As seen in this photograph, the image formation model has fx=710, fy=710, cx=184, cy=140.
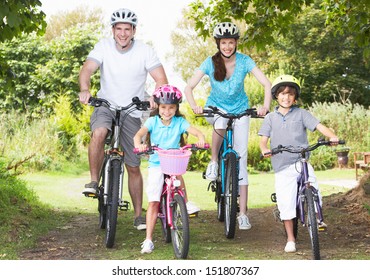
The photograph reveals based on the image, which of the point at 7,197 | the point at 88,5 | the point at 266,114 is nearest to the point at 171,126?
the point at 266,114

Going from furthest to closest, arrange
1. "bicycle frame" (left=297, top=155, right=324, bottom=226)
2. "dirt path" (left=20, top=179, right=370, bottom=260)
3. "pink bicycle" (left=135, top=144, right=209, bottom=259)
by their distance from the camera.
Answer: "dirt path" (left=20, top=179, right=370, bottom=260) < "bicycle frame" (left=297, top=155, right=324, bottom=226) < "pink bicycle" (left=135, top=144, right=209, bottom=259)

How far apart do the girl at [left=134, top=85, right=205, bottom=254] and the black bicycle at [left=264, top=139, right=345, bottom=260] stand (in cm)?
85

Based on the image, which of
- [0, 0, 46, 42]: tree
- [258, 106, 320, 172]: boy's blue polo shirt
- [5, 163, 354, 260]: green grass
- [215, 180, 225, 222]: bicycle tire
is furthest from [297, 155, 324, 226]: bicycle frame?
[0, 0, 46, 42]: tree

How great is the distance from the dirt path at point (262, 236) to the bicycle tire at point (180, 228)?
28 cm

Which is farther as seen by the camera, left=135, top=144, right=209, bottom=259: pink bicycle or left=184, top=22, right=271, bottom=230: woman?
left=184, top=22, right=271, bottom=230: woman

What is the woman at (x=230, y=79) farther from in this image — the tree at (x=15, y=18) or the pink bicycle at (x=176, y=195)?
the tree at (x=15, y=18)

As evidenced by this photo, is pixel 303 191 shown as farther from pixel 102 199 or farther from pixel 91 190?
pixel 102 199

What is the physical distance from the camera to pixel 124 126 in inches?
278

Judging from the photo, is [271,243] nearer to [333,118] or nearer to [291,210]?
[291,210]

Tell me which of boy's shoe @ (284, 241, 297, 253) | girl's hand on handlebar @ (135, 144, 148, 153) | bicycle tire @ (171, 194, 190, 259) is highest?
girl's hand on handlebar @ (135, 144, 148, 153)

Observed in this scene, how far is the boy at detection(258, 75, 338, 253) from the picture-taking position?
20.0ft

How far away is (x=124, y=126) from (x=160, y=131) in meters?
1.03

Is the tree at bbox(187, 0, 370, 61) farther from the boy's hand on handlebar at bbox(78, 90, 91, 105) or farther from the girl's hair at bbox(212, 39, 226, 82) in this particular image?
the boy's hand on handlebar at bbox(78, 90, 91, 105)

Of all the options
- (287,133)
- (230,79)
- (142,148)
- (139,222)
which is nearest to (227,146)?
(230,79)
